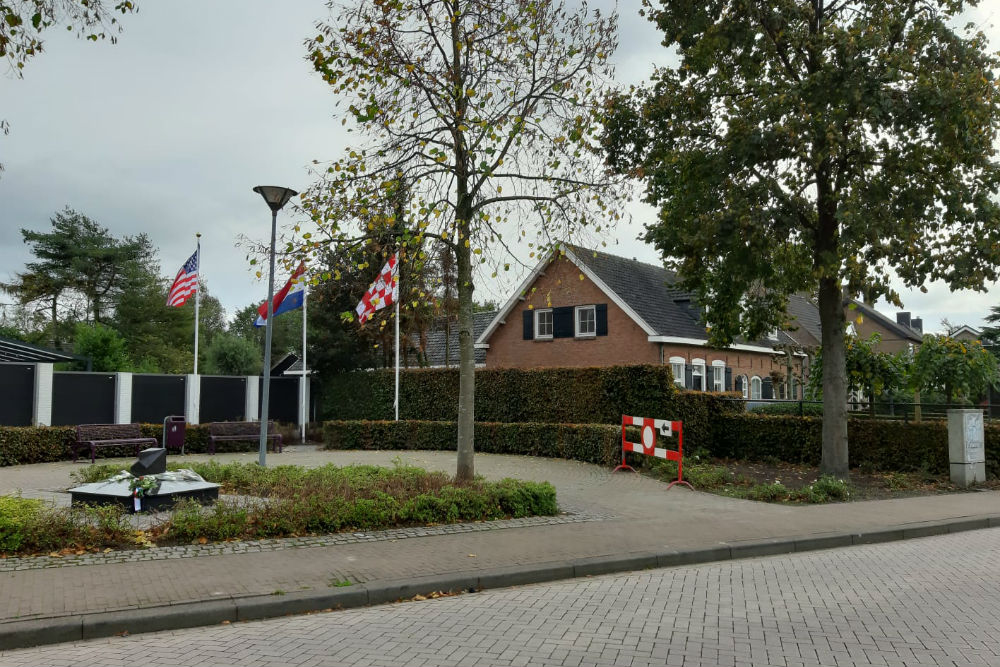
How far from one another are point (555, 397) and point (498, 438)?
190cm

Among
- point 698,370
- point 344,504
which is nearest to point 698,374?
point 698,370

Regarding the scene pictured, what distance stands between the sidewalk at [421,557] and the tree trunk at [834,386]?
198 cm

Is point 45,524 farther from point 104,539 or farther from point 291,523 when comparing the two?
point 291,523

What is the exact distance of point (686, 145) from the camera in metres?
15.4

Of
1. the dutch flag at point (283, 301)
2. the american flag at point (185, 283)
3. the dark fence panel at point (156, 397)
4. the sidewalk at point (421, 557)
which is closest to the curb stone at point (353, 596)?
the sidewalk at point (421, 557)

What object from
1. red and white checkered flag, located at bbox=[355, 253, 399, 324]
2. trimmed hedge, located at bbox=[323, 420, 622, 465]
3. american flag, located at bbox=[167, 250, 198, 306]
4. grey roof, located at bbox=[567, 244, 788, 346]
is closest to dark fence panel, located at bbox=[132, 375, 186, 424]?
american flag, located at bbox=[167, 250, 198, 306]

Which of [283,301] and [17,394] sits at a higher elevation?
[283,301]

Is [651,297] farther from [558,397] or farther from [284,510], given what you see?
[284,510]

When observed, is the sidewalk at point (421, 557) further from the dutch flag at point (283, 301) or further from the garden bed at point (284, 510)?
the dutch flag at point (283, 301)

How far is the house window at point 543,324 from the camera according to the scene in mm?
30953

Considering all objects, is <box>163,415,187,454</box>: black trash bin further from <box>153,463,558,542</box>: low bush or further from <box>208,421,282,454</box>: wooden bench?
<box>153,463,558,542</box>: low bush

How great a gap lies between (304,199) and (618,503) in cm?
668

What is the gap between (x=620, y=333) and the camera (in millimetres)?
28641

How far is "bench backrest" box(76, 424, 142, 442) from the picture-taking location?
61.5ft
